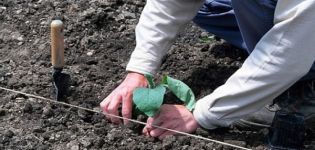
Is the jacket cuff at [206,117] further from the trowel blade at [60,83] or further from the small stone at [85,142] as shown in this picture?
the trowel blade at [60,83]

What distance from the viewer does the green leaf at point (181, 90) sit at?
1950mm

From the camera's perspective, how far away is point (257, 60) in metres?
1.73

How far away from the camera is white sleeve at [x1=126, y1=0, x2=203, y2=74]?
200 centimetres

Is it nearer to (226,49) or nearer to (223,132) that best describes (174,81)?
(223,132)

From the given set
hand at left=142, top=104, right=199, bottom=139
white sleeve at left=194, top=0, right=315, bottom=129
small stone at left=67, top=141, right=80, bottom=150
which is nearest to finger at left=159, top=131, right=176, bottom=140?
hand at left=142, top=104, right=199, bottom=139

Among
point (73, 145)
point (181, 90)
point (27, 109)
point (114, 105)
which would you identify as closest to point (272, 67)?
point (181, 90)

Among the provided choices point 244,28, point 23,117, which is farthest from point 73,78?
point 244,28

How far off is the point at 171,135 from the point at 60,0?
955 mm

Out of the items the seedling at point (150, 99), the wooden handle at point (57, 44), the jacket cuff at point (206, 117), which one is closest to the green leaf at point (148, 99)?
the seedling at point (150, 99)

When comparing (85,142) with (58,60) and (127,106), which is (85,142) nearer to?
(127,106)

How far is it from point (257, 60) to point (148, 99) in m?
0.31

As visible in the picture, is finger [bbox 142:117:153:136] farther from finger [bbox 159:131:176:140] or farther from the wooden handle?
the wooden handle

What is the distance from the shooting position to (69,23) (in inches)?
97.3

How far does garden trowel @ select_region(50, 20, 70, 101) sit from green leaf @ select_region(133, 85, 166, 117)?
0.89 ft
